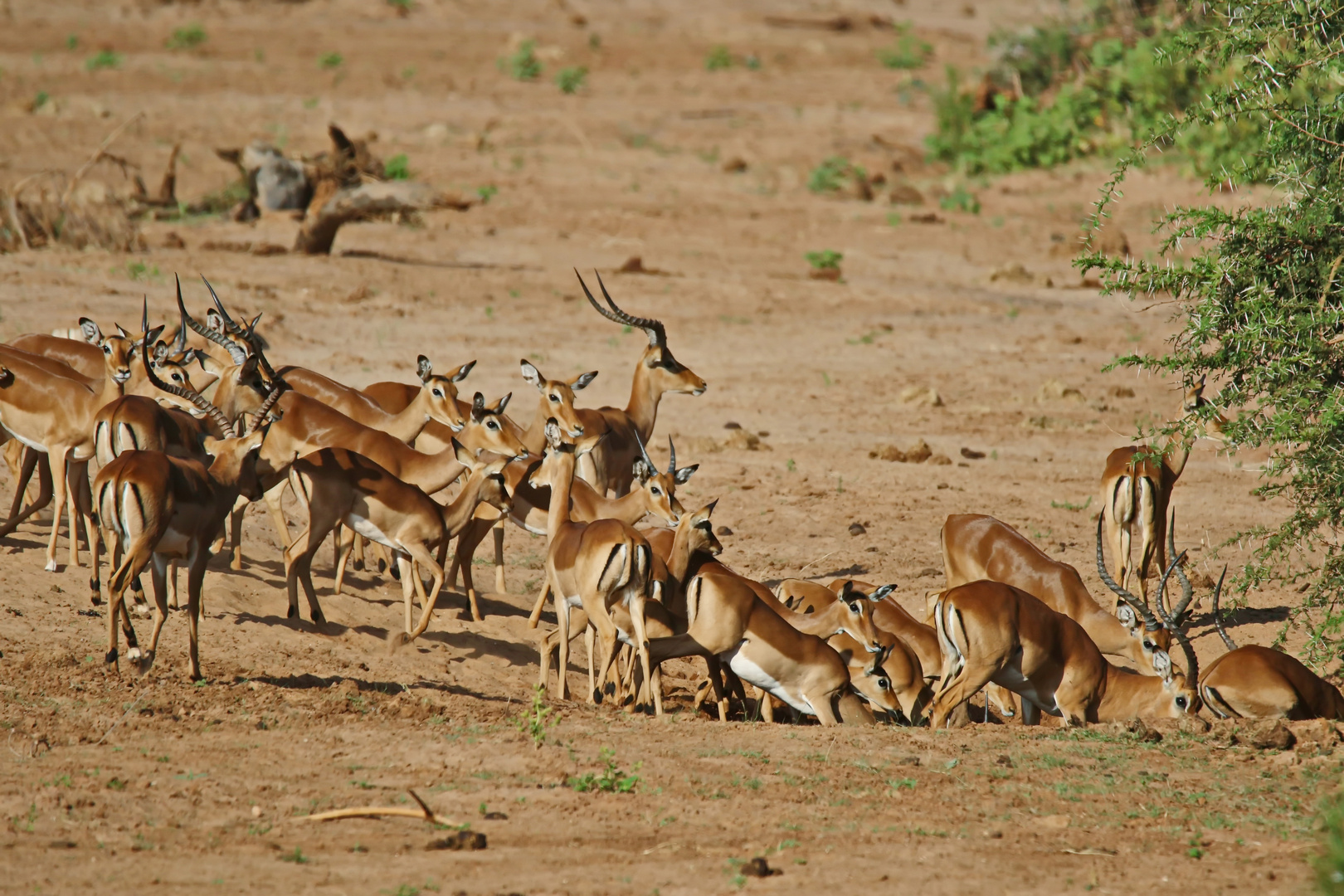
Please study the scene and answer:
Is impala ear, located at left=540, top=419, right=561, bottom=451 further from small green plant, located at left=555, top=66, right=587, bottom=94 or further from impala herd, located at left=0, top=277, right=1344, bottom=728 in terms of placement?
small green plant, located at left=555, top=66, right=587, bottom=94

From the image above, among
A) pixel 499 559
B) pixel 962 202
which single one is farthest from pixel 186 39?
pixel 499 559

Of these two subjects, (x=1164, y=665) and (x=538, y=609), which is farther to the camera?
(x=538, y=609)

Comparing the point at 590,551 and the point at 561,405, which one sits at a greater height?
the point at 561,405

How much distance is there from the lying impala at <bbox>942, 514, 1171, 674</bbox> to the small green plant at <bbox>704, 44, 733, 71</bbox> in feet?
79.5

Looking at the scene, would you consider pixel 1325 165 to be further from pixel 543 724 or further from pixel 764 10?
pixel 764 10

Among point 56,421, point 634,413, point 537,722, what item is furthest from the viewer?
point 634,413

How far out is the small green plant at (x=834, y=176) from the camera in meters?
23.6

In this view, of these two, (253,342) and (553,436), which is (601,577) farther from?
(253,342)

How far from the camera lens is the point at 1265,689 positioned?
8180mm

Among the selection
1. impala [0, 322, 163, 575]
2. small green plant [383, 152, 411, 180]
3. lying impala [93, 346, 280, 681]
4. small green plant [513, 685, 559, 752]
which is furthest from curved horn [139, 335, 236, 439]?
small green plant [383, 152, 411, 180]

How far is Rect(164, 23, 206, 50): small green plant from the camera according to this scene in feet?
101

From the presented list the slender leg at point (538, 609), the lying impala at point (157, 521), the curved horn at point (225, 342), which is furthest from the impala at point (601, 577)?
the curved horn at point (225, 342)

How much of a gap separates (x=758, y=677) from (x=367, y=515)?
101 inches

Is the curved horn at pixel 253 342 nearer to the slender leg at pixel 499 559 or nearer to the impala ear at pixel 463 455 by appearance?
the impala ear at pixel 463 455
